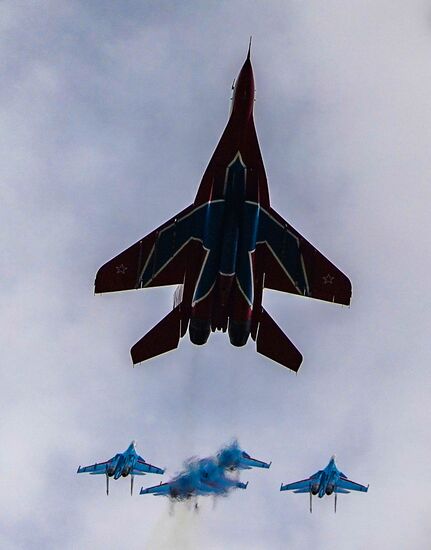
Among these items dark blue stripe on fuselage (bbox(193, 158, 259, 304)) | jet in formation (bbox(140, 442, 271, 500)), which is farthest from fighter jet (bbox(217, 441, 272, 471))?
dark blue stripe on fuselage (bbox(193, 158, 259, 304))

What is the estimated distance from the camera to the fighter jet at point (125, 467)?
6900cm

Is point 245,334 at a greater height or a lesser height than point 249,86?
lesser

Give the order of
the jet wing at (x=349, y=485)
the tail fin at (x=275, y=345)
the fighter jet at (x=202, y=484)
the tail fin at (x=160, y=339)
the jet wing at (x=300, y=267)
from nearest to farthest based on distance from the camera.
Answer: the jet wing at (x=300, y=267) < the tail fin at (x=160, y=339) < the tail fin at (x=275, y=345) < the fighter jet at (x=202, y=484) < the jet wing at (x=349, y=485)

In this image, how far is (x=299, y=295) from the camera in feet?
159

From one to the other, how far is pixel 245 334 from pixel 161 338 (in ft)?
16.2

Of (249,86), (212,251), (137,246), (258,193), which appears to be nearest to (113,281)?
(137,246)

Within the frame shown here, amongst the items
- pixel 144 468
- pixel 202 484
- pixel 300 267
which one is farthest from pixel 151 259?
pixel 144 468

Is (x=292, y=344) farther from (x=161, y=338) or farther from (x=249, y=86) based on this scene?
(x=249, y=86)

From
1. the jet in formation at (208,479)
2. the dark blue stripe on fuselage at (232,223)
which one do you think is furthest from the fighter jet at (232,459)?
the dark blue stripe on fuselage at (232,223)

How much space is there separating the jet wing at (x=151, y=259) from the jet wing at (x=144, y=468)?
26.1m

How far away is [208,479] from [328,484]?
10.8 metres

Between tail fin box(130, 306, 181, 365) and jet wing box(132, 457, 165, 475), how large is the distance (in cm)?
2329

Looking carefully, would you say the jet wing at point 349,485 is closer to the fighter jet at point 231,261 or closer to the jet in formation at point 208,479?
the jet in formation at point 208,479

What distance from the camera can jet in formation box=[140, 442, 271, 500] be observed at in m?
61.9
